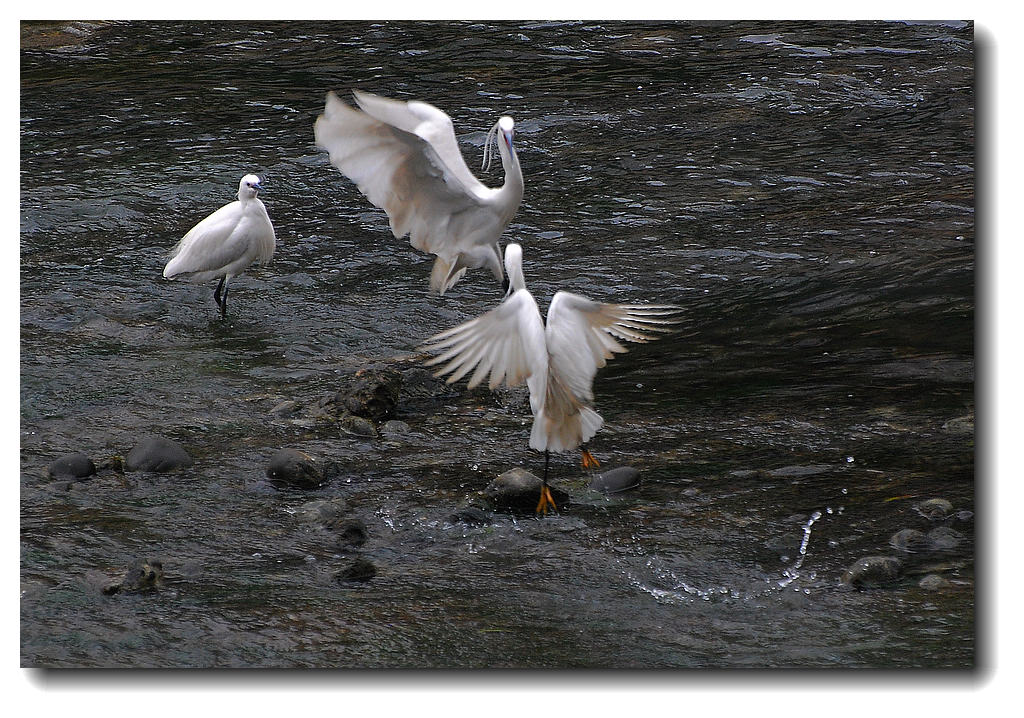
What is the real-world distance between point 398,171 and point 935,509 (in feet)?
5.06

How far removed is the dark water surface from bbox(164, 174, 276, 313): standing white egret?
0.34 ft

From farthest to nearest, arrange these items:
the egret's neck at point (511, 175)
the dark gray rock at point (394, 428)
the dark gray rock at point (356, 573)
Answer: the egret's neck at point (511, 175)
the dark gray rock at point (394, 428)
the dark gray rock at point (356, 573)

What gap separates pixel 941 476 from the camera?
2.61m

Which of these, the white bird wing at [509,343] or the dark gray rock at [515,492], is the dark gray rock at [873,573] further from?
the white bird wing at [509,343]

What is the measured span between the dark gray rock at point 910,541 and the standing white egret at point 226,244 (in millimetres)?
2399

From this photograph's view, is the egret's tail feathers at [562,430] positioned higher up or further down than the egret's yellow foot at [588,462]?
higher up

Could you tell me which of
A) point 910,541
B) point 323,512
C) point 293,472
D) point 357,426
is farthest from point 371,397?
point 910,541

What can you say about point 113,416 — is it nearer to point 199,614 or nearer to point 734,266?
point 199,614

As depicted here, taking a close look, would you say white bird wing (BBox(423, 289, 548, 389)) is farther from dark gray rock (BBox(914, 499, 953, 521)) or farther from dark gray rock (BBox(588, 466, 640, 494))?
dark gray rock (BBox(914, 499, 953, 521))

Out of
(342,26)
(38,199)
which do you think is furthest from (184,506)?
(38,199)

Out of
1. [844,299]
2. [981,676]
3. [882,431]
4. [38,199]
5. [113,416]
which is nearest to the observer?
[981,676]

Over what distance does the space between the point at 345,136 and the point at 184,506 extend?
98cm

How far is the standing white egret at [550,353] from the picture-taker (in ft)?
8.51

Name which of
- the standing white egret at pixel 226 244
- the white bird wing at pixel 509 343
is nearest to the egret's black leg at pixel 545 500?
the white bird wing at pixel 509 343
